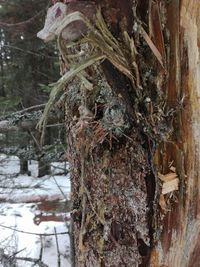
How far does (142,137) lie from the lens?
0.95 meters

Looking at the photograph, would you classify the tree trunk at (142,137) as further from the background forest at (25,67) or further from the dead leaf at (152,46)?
the background forest at (25,67)

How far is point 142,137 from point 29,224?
17.3 ft

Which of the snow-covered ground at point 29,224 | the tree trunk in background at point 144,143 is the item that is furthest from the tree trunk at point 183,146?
the snow-covered ground at point 29,224

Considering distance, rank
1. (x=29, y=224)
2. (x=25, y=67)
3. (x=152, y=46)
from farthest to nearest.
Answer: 1. (x=25, y=67)
2. (x=29, y=224)
3. (x=152, y=46)

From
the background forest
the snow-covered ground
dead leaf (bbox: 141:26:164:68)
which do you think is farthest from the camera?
the background forest

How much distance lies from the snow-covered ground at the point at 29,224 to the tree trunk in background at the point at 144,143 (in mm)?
2206

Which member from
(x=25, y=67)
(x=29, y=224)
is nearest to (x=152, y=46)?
(x=29, y=224)

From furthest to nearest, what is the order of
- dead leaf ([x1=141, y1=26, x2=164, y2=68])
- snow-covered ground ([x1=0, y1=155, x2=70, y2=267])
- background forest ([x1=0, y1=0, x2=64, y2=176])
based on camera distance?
1. background forest ([x1=0, y1=0, x2=64, y2=176])
2. snow-covered ground ([x1=0, y1=155, x2=70, y2=267])
3. dead leaf ([x1=141, y1=26, x2=164, y2=68])

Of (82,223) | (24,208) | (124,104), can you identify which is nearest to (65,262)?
(24,208)

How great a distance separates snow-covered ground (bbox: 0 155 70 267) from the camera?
4477 mm

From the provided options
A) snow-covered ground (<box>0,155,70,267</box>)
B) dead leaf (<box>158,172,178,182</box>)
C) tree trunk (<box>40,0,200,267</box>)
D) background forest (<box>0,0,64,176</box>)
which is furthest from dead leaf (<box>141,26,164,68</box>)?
background forest (<box>0,0,64,176</box>)

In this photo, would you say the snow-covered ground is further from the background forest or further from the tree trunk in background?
the tree trunk in background

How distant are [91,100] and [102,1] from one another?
0.25m

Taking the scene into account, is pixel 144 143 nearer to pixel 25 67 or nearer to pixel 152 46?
pixel 152 46
